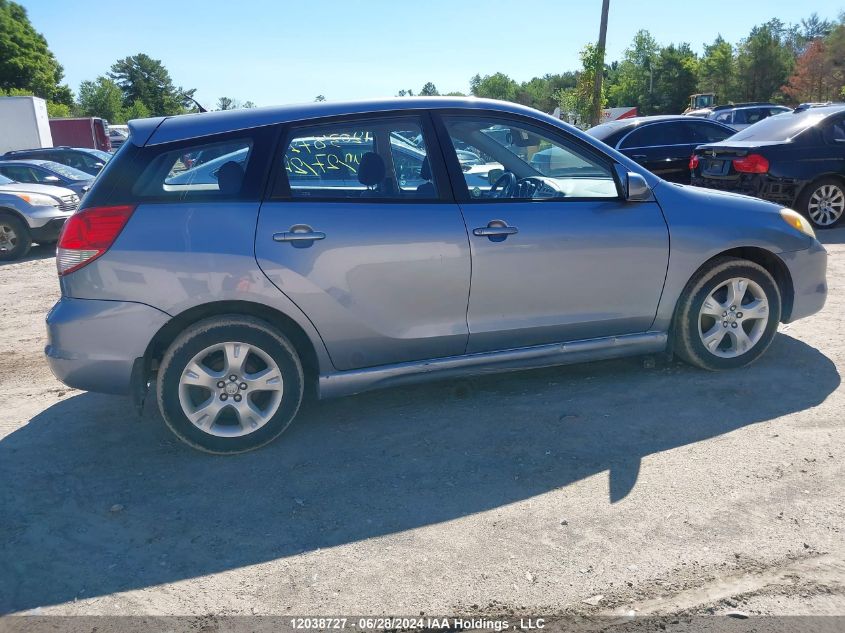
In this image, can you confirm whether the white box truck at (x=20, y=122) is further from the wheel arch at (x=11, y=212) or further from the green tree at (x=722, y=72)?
the green tree at (x=722, y=72)

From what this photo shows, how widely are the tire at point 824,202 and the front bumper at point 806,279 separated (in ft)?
17.9

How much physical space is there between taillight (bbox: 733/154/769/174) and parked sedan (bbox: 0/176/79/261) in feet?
30.7

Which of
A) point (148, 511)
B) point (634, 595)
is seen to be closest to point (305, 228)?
point (148, 511)

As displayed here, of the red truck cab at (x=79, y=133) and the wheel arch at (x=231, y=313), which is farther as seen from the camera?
the red truck cab at (x=79, y=133)

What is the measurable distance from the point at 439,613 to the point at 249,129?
265cm

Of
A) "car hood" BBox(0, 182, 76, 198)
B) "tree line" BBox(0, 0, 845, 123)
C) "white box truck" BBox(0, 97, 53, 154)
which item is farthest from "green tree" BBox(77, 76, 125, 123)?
"car hood" BBox(0, 182, 76, 198)

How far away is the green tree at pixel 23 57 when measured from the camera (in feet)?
194

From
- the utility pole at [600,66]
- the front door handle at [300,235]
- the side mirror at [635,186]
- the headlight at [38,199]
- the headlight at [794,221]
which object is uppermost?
the utility pole at [600,66]

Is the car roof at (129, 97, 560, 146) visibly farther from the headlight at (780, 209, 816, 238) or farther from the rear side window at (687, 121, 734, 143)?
the rear side window at (687, 121, 734, 143)

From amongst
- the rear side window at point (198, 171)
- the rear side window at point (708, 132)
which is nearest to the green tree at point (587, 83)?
the rear side window at point (708, 132)

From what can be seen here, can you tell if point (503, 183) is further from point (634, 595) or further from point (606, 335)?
point (634, 595)

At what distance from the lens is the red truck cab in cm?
3097

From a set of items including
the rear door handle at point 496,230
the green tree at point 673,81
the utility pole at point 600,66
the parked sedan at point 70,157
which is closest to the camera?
the rear door handle at point 496,230

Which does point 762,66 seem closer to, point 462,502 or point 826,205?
point 826,205
